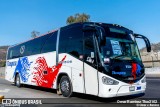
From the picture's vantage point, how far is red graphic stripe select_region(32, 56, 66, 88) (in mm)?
12933

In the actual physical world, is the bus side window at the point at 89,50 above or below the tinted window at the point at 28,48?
below

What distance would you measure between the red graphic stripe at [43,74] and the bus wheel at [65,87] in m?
0.73

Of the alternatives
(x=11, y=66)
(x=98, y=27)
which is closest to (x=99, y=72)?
(x=98, y=27)

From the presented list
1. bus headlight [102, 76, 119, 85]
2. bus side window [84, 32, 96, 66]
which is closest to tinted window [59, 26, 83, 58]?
bus side window [84, 32, 96, 66]

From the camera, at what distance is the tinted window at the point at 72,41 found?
11.0 m

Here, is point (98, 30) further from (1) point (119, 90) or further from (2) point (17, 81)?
(2) point (17, 81)

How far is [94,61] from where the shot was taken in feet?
32.8

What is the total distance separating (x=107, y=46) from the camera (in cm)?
1002

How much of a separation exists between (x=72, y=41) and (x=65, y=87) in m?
2.03

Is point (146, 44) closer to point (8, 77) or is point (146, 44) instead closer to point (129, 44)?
point (129, 44)

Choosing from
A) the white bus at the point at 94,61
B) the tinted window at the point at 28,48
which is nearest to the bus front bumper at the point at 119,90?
the white bus at the point at 94,61

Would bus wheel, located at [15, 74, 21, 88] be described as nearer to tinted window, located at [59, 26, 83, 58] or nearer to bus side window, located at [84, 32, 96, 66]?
tinted window, located at [59, 26, 83, 58]

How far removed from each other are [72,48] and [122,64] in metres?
2.47

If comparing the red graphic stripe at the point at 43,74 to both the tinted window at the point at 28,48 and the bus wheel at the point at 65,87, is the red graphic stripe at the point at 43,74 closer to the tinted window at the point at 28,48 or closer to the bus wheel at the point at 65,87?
the bus wheel at the point at 65,87
